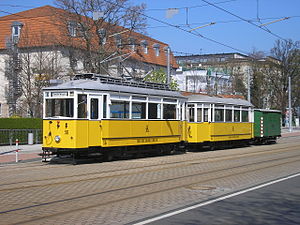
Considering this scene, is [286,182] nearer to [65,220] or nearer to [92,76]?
[65,220]

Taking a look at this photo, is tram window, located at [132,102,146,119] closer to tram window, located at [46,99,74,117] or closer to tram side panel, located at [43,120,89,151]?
tram side panel, located at [43,120,89,151]

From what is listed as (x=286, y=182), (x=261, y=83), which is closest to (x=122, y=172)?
(x=286, y=182)

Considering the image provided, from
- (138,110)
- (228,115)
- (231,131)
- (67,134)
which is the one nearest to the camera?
(67,134)

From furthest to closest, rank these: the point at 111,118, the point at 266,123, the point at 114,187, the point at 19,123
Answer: the point at 266,123 < the point at 19,123 < the point at 111,118 < the point at 114,187

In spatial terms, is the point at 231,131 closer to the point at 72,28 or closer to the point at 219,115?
the point at 219,115

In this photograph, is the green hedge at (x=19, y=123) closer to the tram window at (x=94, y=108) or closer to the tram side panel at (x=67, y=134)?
the tram side panel at (x=67, y=134)

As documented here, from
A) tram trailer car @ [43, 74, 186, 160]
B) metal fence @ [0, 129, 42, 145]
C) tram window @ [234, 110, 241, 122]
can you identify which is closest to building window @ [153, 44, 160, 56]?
tram window @ [234, 110, 241, 122]

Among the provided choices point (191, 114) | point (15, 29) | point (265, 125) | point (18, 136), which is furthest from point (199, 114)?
point (15, 29)

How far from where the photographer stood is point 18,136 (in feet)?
94.4

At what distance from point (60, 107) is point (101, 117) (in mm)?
1597

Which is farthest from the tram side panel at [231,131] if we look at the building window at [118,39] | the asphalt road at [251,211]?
the asphalt road at [251,211]

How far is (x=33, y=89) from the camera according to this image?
38.8 metres

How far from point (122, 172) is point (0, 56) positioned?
4081 cm

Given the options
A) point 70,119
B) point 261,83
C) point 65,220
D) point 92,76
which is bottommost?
point 65,220
